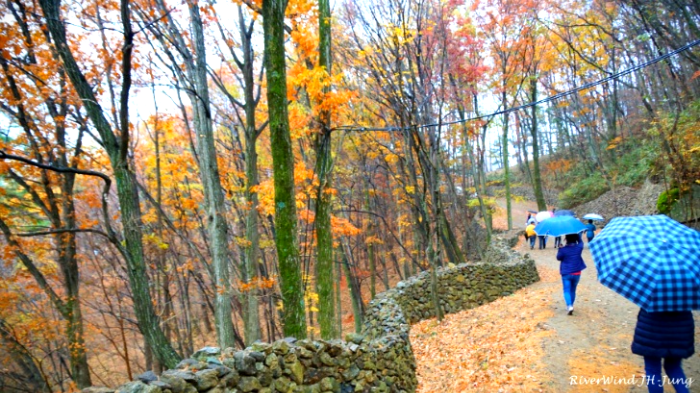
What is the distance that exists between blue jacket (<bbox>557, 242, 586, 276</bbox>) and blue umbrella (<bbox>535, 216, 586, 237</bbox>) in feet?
1.11

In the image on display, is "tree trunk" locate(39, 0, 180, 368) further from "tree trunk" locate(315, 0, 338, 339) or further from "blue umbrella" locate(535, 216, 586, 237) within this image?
"blue umbrella" locate(535, 216, 586, 237)

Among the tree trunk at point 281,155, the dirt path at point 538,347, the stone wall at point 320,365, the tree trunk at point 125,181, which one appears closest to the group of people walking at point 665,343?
the dirt path at point 538,347

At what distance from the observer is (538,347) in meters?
5.29

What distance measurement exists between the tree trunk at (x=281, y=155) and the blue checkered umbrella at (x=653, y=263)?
3551mm

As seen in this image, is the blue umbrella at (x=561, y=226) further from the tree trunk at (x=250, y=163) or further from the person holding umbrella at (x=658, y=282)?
the tree trunk at (x=250, y=163)

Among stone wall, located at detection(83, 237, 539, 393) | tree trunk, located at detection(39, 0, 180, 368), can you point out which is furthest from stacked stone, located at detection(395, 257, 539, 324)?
tree trunk, located at detection(39, 0, 180, 368)

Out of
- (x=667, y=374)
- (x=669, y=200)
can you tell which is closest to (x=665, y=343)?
(x=667, y=374)

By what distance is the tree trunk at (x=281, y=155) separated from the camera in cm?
488

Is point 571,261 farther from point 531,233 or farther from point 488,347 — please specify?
point 531,233

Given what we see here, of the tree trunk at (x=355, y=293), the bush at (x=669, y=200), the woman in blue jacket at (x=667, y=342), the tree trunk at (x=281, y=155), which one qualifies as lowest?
the tree trunk at (x=355, y=293)

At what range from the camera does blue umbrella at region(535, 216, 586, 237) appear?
5956 millimetres

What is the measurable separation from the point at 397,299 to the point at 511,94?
34.9ft

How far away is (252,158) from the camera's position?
8.02 metres

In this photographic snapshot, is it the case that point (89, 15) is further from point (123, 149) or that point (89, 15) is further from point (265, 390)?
point (265, 390)
